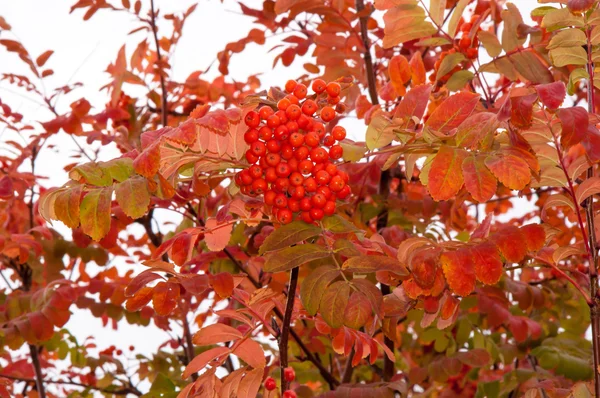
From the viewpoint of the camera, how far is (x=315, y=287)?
33.3 inches

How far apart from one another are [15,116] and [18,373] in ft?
2.50

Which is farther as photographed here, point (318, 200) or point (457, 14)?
point (457, 14)

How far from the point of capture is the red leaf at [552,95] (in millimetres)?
759

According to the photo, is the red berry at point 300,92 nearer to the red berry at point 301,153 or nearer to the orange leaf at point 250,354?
the red berry at point 301,153

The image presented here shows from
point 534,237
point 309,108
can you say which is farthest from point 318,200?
point 534,237

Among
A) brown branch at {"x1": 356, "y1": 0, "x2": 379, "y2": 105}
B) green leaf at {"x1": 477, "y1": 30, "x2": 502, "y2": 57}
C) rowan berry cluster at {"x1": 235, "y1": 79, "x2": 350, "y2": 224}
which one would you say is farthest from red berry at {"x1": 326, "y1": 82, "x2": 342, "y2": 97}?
brown branch at {"x1": 356, "y1": 0, "x2": 379, "y2": 105}

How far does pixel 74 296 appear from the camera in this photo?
156 cm

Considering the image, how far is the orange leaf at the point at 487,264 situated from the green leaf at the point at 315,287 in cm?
19

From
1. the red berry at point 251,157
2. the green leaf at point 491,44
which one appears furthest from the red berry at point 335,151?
the green leaf at point 491,44

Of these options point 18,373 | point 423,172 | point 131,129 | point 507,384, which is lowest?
point 507,384

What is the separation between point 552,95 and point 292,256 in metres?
0.38

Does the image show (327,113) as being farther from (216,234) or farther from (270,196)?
(216,234)

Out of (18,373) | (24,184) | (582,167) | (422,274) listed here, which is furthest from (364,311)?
(18,373)

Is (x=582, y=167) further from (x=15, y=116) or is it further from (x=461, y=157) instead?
(x=15, y=116)
